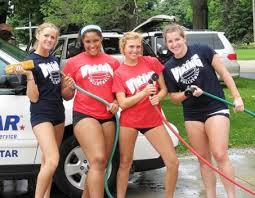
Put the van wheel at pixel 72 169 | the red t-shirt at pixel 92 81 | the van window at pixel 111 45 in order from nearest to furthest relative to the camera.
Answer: the red t-shirt at pixel 92 81, the van wheel at pixel 72 169, the van window at pixel 111 45

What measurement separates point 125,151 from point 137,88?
56cm

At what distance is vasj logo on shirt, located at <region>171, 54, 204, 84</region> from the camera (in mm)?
4793

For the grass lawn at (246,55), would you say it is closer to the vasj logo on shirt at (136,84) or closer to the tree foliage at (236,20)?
the tree foliage at (236,20)

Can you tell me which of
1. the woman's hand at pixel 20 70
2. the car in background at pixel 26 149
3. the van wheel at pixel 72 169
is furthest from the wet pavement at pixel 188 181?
the woman's hand at pixel 20 70

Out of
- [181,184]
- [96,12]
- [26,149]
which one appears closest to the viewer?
[26,149]

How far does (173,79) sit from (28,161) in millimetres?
1720

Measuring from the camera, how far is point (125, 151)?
4.86 metres

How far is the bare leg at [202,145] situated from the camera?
4.89 m

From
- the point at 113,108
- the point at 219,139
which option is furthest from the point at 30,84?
the point at 219,139

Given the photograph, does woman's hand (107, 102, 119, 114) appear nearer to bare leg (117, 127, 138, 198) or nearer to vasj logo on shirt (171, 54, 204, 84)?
bare leg (117, 127, 138, 198)

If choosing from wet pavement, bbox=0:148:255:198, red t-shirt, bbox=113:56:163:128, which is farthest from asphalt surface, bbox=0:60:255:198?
red t-shirt, bbox=113:56:163:128

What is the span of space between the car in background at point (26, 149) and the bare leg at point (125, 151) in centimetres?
64

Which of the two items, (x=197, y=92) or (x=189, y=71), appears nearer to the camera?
(x=197, y=92)

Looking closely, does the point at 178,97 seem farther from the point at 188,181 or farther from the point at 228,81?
the point at 188,181
